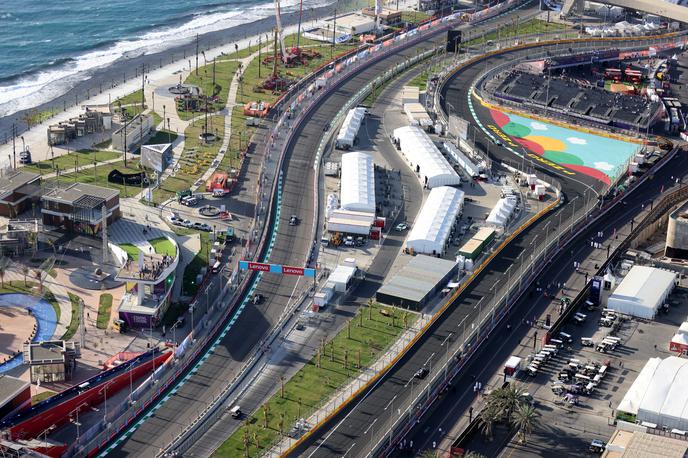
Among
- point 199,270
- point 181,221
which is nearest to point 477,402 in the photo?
point 199,270

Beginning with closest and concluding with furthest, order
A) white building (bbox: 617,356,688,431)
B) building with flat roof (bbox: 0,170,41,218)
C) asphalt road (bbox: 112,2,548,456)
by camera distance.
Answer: asphalt road (bbox: 112,2,548,456)
white building (bbox: 617,356,688,431)
building with flat roof (bbox: 0,170,41,218)

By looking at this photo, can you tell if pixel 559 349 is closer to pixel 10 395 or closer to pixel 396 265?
pixel 396 265

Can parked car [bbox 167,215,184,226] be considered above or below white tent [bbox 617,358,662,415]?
above

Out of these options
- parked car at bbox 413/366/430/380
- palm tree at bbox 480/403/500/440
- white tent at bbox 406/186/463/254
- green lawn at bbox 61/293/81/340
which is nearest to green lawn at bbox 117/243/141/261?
green lawn at bbox 61/293/81/340

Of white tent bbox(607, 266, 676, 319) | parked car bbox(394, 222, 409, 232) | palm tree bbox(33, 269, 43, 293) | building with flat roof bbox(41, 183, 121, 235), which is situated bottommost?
white tent bbox(607, 266, 676, 319)

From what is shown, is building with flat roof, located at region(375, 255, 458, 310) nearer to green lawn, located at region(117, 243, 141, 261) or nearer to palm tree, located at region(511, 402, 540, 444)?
palm tree, located at region(511, 402, 540, 444)

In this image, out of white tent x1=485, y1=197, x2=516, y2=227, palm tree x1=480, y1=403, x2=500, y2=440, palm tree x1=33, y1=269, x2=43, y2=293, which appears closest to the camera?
palm tree x1=480, y1=403, x2=500, y2=440

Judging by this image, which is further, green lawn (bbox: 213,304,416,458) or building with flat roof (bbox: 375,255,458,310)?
building with flat roof (bbox: 375,255,458,310)
